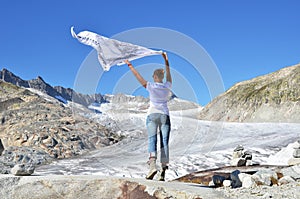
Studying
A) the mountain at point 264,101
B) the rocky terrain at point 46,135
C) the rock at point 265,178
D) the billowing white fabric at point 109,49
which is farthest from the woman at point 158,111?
the mountain at point 264,101

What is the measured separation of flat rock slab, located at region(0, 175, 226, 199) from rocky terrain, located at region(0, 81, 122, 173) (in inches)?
455

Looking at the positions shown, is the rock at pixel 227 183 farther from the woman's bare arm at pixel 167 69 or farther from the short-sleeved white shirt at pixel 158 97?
the woman's bare arm at pixel 167 69

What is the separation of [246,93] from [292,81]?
24.6 ft

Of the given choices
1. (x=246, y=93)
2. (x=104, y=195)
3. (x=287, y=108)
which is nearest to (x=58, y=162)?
(x=104, y=195)

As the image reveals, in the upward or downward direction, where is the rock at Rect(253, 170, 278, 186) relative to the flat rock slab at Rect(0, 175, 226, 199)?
upward

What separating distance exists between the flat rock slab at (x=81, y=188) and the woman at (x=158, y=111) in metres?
0.64

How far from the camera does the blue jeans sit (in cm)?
693

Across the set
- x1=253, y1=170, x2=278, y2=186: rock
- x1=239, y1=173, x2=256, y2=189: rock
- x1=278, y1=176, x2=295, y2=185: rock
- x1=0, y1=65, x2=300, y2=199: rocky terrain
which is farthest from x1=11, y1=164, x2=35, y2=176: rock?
x1=278, y1=176, x2=295, y2=185: rock

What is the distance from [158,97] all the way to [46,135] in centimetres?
2018

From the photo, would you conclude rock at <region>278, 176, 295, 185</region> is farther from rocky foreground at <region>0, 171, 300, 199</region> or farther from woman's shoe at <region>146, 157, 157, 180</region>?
woman's shoe at <region>146, 157, 157, 180</region>

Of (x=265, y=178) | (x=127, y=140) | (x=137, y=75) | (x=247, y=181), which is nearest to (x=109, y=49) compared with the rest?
(x=137, y=75)

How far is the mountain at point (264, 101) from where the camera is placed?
46625 millimetres

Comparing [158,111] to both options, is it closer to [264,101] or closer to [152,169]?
[152,169]

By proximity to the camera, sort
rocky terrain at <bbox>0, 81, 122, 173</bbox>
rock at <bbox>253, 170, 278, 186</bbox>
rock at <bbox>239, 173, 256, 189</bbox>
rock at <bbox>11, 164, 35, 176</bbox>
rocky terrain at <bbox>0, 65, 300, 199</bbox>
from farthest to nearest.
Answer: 1. rocky terrain at <bbox>0, 81, 122, 173</bbox>
2. rock at <bbox>253, 170, 278, 186</bbox>
3. rock at <bbox>239, 173, 256, 189</bbox>
4. rock at <bbox>11, 164, 35, 176</bbox>
5. rocky terrain at <bbox>0, 65, 300, 199</bbox>
